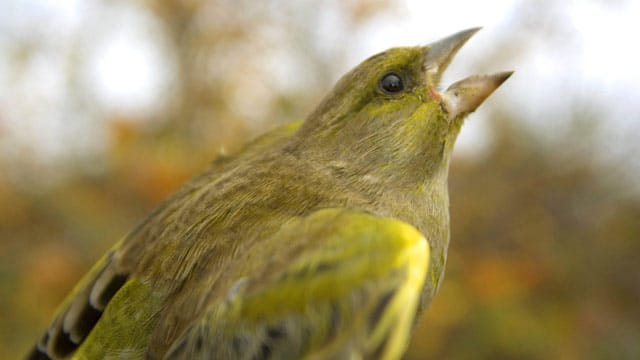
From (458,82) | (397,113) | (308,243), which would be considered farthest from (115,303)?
(458,82)

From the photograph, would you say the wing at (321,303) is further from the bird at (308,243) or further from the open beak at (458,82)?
the open beak at (458,82)

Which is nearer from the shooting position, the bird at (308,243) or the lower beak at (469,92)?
the bird at (308,243)

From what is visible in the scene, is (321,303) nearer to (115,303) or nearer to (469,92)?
(115,303)

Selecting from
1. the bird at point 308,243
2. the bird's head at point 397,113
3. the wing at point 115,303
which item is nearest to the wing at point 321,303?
the bird at point 308,243

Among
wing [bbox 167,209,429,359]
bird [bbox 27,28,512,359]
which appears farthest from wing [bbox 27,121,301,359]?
wing [bbox 167,209,429,359]

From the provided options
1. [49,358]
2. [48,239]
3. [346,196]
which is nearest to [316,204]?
[346,196]

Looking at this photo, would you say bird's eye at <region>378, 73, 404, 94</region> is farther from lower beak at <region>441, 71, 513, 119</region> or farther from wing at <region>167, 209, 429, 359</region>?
wing at <region>167, 209, 429, 359</region>
